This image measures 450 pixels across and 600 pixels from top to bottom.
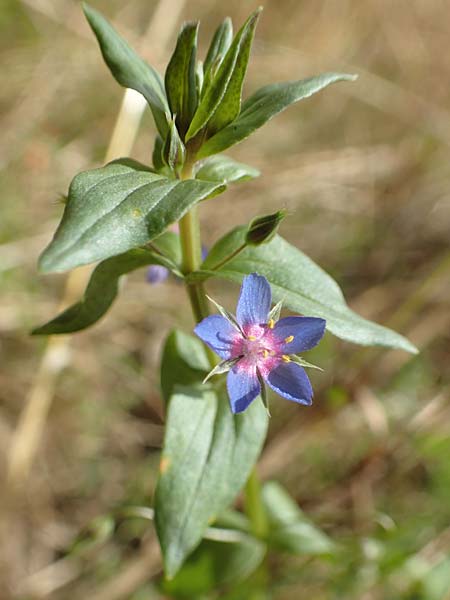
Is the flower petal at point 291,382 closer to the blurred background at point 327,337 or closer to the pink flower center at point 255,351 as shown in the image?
the pink flower center at point 255,351

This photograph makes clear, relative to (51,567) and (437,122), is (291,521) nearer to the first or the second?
(51,567)

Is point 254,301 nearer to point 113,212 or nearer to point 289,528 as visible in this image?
point 113,212

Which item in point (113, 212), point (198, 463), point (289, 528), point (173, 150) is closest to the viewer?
point (113, 212)

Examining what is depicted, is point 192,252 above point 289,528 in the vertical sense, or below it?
above

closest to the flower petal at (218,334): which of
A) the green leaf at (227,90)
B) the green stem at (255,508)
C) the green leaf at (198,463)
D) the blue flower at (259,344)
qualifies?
the blue flower at (259,344)

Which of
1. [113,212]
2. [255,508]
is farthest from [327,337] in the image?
[113,212]

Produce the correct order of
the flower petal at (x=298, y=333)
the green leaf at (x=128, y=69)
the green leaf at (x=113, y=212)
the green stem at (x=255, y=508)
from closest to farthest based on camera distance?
the green leaf at (x=113, y=212) < the flower petal at (x=298, y=333) < the green leaf at (x=128, y=69) < the green stem at (x=255, y=508)
